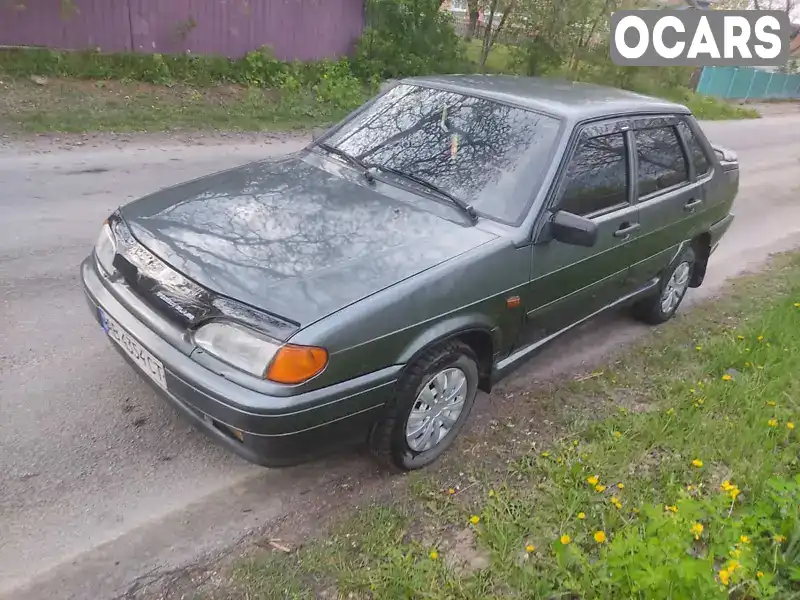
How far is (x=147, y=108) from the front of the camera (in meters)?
9.84

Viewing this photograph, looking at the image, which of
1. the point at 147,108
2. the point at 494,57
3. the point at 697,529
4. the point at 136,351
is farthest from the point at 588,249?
the point at 494,57

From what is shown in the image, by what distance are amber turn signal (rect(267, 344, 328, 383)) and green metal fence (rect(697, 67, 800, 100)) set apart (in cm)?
2696

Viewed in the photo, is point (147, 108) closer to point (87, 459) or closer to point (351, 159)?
point (351, 159)

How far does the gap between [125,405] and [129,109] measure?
298 inches

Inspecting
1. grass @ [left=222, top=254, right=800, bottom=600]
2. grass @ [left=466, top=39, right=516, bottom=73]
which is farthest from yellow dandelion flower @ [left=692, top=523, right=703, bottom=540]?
grass @ [left=466, top=39, right=516, bottom=73]

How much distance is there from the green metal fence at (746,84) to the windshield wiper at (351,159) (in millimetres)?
25403

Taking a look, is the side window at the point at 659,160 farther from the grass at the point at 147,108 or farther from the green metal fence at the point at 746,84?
the green metal fence at the point at 746,84

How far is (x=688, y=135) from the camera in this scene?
4.57 meters

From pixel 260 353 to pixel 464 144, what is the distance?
Result: 5.74 feet

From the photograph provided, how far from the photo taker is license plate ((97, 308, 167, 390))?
107 inches

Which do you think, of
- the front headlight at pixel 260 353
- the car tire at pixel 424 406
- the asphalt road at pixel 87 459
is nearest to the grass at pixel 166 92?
the asphalt road at pixel 87 459

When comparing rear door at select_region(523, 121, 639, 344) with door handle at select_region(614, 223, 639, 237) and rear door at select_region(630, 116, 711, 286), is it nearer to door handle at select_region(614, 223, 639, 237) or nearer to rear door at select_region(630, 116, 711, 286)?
door handle at select_region(614, 223, 639, 237)

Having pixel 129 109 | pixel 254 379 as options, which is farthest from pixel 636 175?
pixel 129 109

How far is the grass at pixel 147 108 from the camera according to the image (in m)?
8.81
